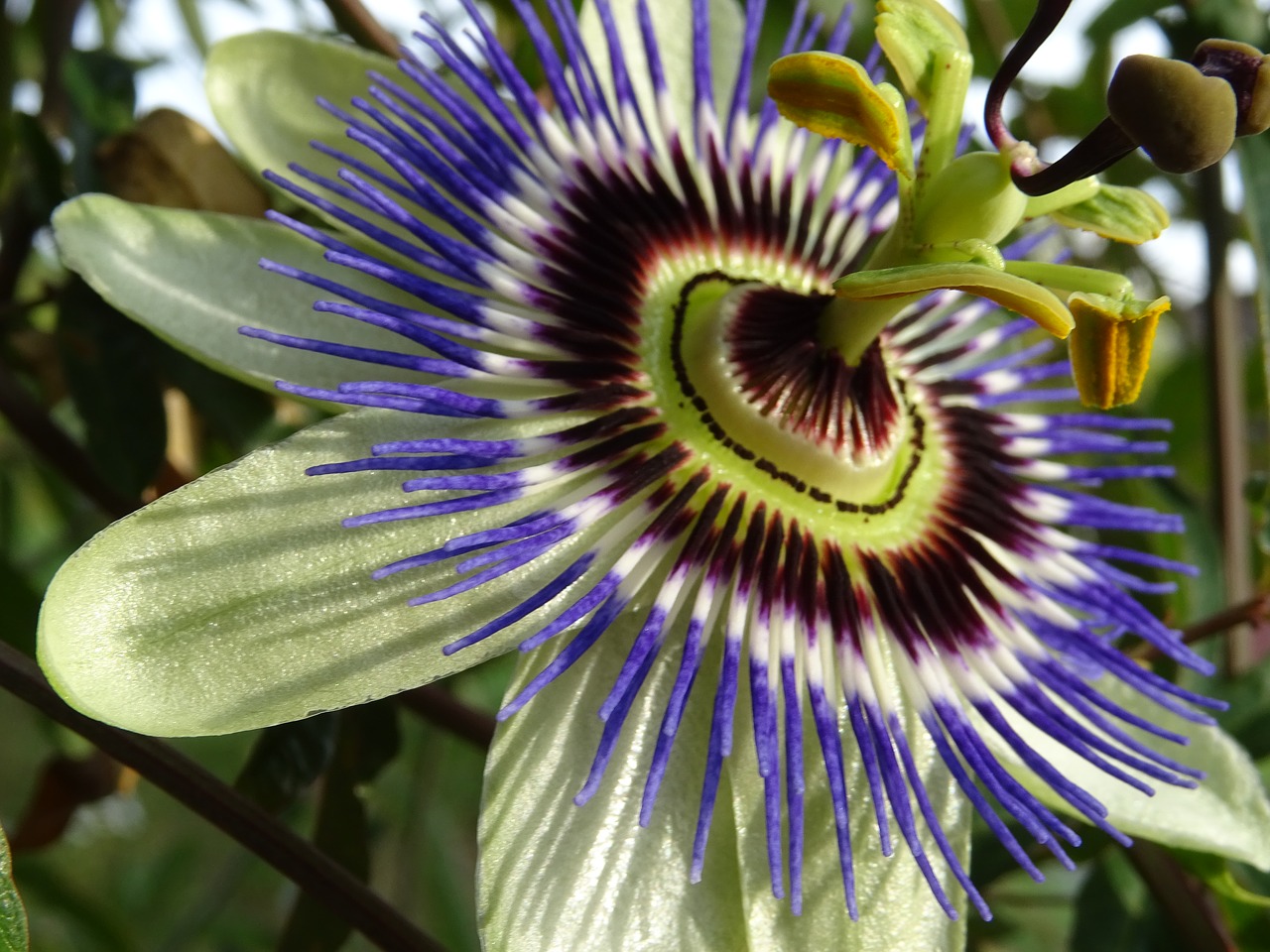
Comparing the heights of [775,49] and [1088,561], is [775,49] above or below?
above

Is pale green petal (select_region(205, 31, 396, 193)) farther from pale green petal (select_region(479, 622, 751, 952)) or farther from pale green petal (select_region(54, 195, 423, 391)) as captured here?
pale green petal (select_region(479, 622, 751, 952))

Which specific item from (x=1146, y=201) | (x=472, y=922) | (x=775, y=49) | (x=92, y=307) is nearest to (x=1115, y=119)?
(x=1146, y=201)

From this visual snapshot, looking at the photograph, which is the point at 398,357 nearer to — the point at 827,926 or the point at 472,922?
the point at 827,926

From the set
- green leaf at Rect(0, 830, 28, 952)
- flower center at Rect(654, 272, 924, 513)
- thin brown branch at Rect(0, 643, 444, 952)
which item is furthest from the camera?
flower center at Rect(654, 272, 924, 513)

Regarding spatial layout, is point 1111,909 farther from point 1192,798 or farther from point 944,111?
point 944,111

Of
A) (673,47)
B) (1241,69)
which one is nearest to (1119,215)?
(1241,69)

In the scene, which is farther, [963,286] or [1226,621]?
[1226,621]

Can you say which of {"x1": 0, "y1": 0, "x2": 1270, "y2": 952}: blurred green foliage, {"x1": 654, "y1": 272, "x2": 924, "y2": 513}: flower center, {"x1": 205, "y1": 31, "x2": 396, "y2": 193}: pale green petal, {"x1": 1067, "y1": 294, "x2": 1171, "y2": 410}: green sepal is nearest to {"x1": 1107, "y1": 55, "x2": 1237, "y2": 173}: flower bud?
{"x1": 1067, "y1": 294, "x2": 1171, "y2": 410}: green sepal
